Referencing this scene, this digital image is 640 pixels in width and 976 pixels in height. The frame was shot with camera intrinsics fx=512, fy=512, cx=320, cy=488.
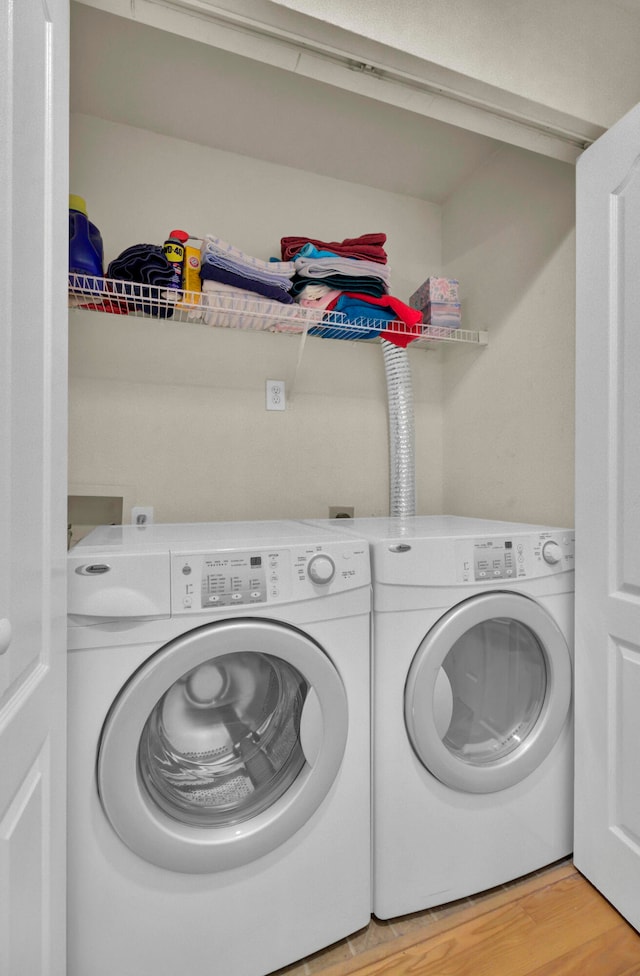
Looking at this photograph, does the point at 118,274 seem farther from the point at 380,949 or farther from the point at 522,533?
the point at 380,949

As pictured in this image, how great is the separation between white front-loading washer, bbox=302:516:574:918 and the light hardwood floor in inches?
1.8

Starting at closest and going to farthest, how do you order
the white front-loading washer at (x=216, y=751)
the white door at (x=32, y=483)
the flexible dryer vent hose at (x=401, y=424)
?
the white door at (x=32, y=483) < the white front-loading washer at (x=216, y=751) < the flexible dryer vent hose at (x=401, y=424)

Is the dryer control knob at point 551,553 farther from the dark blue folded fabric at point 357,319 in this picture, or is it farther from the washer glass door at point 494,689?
the dark blue folded fabric at point 357,319

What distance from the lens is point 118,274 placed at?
57.4 inches

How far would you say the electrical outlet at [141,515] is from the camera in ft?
5.68

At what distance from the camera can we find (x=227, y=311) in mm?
1541

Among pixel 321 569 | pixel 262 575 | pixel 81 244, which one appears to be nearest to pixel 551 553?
pixel 321 569

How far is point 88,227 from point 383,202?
4.12 feet

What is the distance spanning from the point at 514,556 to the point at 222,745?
0.86 m

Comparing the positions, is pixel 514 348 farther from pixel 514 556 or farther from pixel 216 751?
pixel 216 751

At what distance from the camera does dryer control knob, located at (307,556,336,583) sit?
1125mm

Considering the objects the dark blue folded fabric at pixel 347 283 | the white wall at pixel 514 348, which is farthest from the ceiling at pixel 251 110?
the dark blue folded fabric at pixel 347 283

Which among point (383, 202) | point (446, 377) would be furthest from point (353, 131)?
point (446, 377)

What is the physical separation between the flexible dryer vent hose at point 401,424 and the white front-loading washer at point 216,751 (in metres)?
0.71
